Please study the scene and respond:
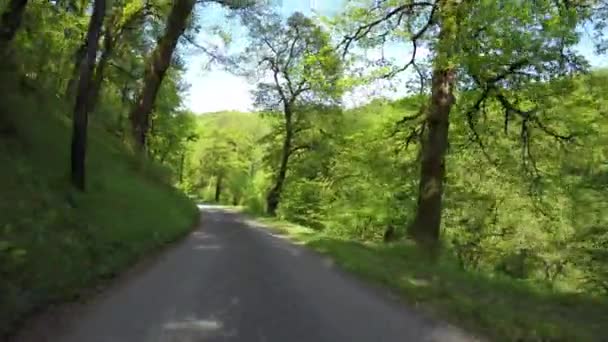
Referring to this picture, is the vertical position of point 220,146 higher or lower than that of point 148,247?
higher

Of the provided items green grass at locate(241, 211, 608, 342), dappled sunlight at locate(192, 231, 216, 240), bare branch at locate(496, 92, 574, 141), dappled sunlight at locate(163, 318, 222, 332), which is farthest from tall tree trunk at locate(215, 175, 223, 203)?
dappled sunlight at locate(163, 318, 222, 332)

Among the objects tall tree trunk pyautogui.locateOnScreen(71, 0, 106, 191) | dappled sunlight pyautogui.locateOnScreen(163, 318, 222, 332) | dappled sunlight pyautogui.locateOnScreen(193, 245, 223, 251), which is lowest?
dappled sunlight pyautogui.locateOnScreen(163, 318, 222, 332)

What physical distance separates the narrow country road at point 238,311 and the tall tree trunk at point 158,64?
1443 cm

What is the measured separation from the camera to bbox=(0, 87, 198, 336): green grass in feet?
24.5

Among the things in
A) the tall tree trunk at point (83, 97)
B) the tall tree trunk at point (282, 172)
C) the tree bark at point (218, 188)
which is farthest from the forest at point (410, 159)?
the tree bark at point (218, 188)

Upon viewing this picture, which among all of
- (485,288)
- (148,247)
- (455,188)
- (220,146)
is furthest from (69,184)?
(220,146)

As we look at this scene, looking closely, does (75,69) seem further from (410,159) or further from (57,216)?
(57,216)

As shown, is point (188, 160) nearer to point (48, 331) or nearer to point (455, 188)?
point (455, 188)

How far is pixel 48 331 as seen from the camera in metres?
6.15

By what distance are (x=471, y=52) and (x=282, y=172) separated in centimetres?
2894

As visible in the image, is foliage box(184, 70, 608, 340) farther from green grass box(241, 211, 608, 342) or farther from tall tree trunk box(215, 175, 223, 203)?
tall tree trunk box(215, 175, 223, 203)

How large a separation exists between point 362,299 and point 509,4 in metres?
6.45

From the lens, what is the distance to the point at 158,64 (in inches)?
978

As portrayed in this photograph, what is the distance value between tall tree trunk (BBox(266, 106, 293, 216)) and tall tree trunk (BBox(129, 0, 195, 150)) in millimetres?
14009
